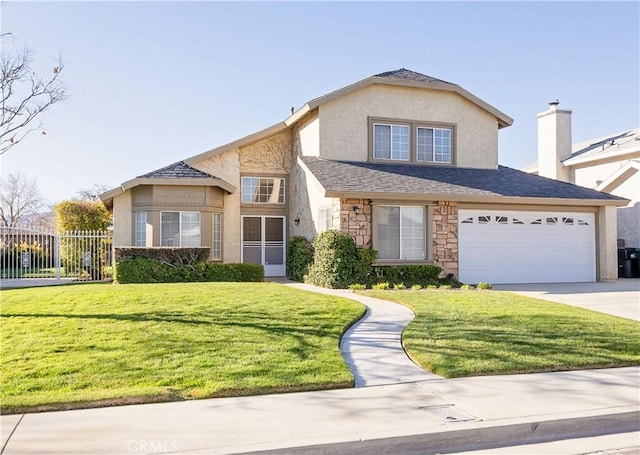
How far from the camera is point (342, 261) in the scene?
15.4 meters

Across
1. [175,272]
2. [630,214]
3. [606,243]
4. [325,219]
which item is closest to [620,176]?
[630,214]

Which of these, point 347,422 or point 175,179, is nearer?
point 347,422

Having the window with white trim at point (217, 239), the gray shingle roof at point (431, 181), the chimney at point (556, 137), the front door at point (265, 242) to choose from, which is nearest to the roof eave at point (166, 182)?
the window with white trim at point (217, 239)

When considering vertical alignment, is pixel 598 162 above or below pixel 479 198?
above

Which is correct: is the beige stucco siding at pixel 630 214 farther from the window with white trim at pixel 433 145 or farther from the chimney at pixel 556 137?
the window with white trim at pixel 433 145

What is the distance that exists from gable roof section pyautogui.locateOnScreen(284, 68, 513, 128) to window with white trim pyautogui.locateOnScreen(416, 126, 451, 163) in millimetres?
1488

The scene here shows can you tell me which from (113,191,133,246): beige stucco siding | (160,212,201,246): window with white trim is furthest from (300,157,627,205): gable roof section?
(113,191,133,246): beige stucco siding

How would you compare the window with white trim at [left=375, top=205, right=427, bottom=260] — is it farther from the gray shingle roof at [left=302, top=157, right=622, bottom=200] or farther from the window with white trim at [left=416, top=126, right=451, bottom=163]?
the window with white trim at [left=416, top=126, right=451, bottom=163]

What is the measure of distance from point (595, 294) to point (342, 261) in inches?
271

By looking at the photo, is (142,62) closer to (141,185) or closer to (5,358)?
(141,185)

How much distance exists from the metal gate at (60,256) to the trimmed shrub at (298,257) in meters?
6.13

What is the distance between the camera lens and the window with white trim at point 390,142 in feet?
61.5

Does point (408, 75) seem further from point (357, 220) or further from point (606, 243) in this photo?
point (606, 243)

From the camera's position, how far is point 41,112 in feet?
42.4
